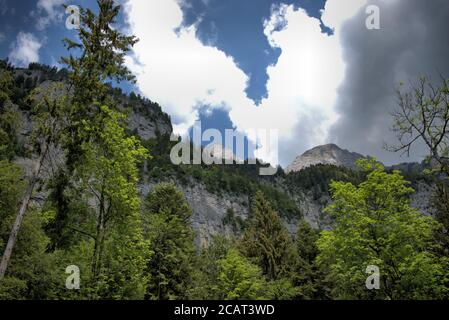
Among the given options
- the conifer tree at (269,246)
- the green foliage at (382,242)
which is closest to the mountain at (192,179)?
the conifer tree at (269,246)

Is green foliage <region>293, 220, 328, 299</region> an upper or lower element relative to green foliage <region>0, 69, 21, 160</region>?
lower

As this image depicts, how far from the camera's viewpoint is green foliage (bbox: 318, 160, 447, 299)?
1502 cm

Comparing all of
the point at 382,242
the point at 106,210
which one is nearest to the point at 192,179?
the point at 106,210

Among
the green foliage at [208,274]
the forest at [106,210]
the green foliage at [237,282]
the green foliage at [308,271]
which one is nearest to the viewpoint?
the forest at [106,210]

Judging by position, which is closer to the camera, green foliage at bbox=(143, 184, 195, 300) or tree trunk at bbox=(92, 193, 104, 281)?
tree trunk at bbox=(92, 193, 104, 281)

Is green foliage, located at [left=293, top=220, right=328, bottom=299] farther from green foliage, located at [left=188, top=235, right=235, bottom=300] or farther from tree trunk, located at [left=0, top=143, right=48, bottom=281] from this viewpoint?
tree trunk, located at [left=0, top=143, right=48, bottom=281]

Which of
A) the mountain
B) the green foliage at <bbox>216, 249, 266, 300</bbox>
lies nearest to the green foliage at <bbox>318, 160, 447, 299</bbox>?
the green foliage at <bbox>216, 249, 266, 300</bbox>

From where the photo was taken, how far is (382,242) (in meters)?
16.1

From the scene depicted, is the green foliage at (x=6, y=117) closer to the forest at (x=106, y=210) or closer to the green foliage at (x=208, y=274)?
the forest at (x=106, y=210)

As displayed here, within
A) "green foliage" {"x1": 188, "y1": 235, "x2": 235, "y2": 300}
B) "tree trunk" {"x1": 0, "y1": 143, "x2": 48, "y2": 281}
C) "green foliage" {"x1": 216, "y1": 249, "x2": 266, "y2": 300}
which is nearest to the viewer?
"tree trunk" {"x1": 0, "y1": 143, "x2": 48, "y2": 281}

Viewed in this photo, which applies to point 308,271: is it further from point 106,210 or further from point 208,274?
point 106,210

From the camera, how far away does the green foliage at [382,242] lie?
15.0 m
